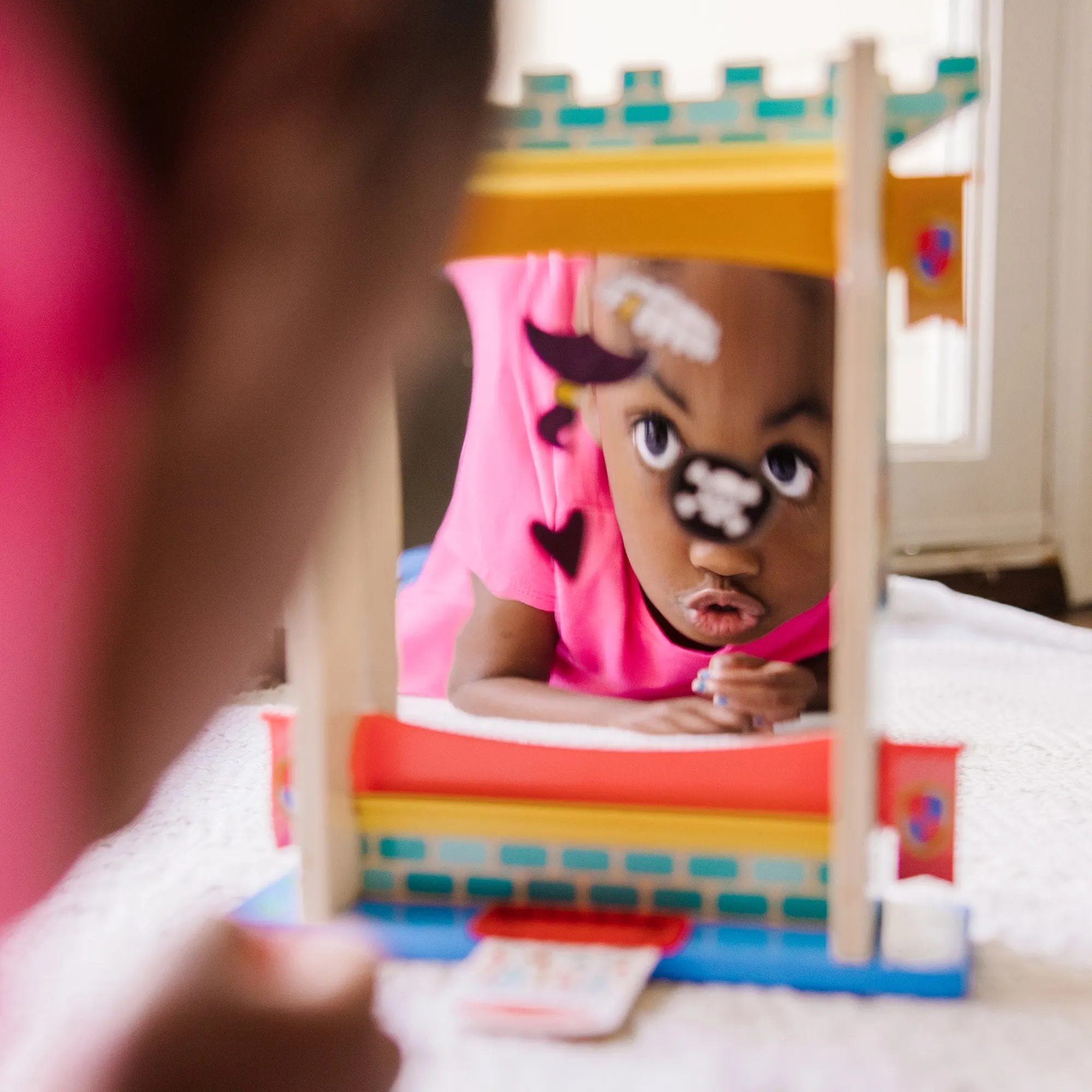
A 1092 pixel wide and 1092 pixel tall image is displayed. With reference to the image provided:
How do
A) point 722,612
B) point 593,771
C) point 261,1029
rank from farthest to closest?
1. point 722,612
2. point 593,771
3. point 261,1029

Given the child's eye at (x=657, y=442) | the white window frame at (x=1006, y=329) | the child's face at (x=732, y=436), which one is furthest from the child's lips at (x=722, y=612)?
the white window frame at (x=1006, y=329)

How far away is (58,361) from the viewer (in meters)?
0.16

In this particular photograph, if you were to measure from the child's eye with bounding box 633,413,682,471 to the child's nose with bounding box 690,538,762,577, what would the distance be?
0.06 meters

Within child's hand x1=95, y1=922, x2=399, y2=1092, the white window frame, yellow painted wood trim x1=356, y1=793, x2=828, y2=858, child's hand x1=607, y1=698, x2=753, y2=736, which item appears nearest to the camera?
child's hand x1=95, y1=922, x2=399, y2=1092

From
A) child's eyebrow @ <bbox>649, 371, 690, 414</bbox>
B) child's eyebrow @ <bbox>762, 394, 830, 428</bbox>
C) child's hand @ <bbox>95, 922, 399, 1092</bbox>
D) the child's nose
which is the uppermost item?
child's eyebrow @ <bbox>649, 371, 690, 414</bbox>

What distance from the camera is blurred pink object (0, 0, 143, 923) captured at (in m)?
0.16

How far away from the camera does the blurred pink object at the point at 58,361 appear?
156 millimetres

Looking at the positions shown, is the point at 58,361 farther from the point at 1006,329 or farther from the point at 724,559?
the point at 1006,329

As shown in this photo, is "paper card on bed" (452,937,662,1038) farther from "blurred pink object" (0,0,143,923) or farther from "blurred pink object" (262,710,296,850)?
"blurred pink object" (0,0,143,923)

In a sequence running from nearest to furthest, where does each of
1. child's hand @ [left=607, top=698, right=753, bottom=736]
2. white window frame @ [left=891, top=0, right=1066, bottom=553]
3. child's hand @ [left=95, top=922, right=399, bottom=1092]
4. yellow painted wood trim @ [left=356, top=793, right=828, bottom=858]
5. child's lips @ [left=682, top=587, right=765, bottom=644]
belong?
child's hand @ [left=95, top=922, right=399, bottom=1092]
yellow painted wood trim @ [left=356, top=793, right=828, bottom=858]
child's hand @ [left=607, top=698, right=753, bottom=736]
child's lips @ [left=682, top=587, right=765, bottom=644]
white window frame @ [left=891, top=0, right=1066, bottom=553]

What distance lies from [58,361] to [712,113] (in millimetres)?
309

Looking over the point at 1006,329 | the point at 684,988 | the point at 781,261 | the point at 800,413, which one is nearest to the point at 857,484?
the point at 781,261

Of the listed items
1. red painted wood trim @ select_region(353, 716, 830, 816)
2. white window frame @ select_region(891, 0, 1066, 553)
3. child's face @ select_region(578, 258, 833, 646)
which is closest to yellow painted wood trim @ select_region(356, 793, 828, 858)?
red painted wood trim @ select_region(353, 716, 830, 816)

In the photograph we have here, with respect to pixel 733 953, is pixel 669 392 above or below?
above
